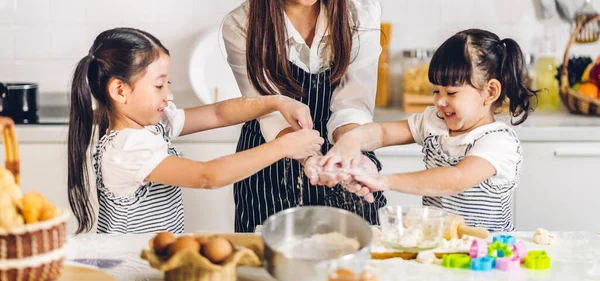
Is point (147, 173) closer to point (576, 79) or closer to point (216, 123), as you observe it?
point (216, 123)

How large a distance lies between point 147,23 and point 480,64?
1.78 metres

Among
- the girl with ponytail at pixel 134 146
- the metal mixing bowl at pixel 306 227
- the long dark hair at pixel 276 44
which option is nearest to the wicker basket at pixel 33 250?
the metal mixing bowl at pixel 306 227

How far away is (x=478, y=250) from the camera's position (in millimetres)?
1533

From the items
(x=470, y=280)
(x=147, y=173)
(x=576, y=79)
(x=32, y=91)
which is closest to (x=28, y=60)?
(x=32, y=91)

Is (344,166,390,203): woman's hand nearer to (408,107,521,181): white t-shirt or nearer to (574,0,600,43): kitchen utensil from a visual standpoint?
(408,107,521,181): white t-shirt

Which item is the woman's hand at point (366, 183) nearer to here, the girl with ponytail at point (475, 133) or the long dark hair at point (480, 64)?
the girl with ponytail at point (475, 133)

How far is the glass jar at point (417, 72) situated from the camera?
3252 mm

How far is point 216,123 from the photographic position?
7.33ft

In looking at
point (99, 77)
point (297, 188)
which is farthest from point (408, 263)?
point (99, 77)

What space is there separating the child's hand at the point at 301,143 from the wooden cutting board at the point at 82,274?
59 cm

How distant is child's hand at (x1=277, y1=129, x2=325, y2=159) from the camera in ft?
6.23

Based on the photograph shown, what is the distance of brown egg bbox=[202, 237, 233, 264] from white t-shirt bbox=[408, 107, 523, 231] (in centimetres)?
78

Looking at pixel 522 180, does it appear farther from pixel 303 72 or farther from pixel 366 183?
pixel 366 183

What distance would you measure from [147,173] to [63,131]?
1149 mm
